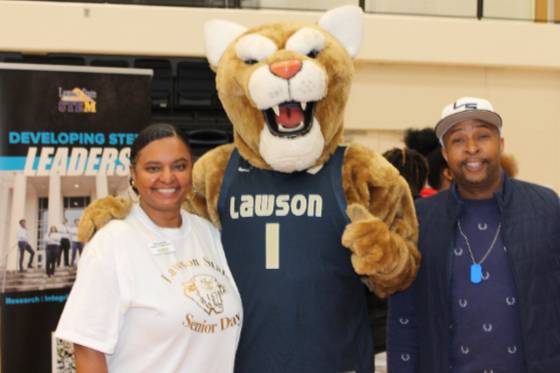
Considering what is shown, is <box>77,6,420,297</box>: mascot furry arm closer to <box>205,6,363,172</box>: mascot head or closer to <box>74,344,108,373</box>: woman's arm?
<box>205,6,363,172</box>: mascot head

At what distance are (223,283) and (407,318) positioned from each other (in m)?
0.75

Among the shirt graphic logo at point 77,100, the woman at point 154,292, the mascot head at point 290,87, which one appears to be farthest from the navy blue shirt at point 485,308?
the shirt graphic logo at point 77,100

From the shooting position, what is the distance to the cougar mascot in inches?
88.8

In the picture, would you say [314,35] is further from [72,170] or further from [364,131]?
[364,131]

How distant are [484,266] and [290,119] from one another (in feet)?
2.51

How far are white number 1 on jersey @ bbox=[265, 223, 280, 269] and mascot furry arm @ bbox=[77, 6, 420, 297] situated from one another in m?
0.19

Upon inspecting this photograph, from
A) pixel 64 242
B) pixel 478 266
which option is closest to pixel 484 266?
pixel 478 266

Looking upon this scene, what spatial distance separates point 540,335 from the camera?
86.7 inches

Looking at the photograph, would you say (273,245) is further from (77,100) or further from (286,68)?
(77,100)

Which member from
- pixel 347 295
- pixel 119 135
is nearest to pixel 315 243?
pixel 347 295

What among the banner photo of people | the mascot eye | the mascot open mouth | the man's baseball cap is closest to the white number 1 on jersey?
the mascot open mouth

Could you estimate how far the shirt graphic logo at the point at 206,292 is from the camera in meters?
1.93

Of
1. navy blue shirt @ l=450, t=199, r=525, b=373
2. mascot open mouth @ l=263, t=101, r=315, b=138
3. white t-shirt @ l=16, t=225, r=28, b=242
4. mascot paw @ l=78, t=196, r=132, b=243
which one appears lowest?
navy blue shirt @ l=450, t=199, r=525, b=373

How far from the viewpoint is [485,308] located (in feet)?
7.34
